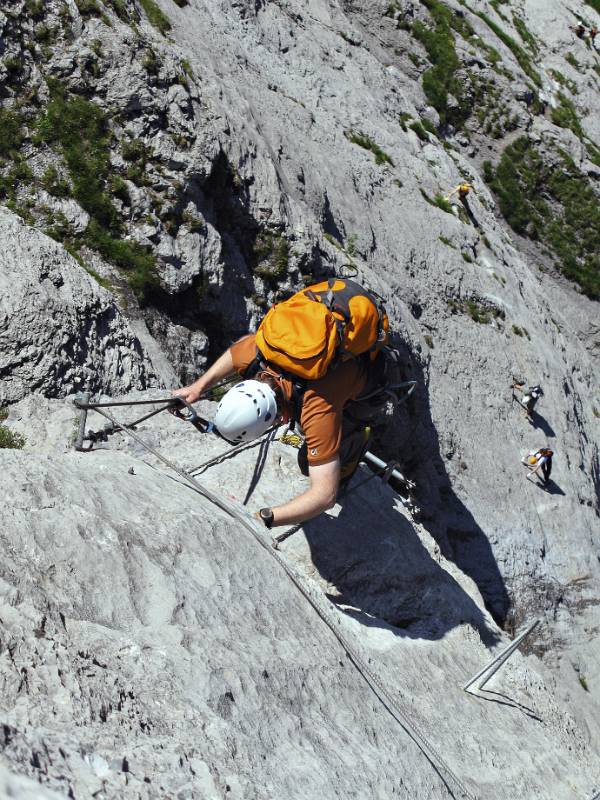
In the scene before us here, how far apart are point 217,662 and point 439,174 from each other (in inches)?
978

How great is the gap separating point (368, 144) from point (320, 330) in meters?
17.8

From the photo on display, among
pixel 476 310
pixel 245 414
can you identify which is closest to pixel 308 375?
pixel 245 414

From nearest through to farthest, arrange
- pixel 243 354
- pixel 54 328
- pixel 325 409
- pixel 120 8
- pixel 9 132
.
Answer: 1. pixel 325 409
2. pixel 243 354
3. pixel 54 328
4. pixel 9 132
5. pixel 120 8

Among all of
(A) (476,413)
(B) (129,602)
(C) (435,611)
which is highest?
(B) (129,602)

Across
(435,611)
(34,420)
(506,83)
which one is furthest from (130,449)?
(506,83)

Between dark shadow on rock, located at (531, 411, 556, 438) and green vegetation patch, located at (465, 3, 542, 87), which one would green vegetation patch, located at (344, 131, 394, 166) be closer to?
dark shadow on rock, located at (531, 411, 556, 438)

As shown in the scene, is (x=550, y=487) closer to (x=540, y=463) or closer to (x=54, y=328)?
(x=540, y=463)

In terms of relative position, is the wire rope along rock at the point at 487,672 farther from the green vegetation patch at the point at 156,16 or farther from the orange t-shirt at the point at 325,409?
the green vegetation patch at the point at 156,16

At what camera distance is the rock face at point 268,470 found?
16.7 feet

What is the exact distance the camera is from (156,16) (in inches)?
691

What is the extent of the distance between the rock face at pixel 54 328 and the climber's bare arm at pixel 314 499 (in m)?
3.67

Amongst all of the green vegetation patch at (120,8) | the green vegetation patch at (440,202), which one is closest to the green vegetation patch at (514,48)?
the green vegetation patch at (440,202)

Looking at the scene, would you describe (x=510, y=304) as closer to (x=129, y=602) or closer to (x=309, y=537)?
(x=309, y=537)

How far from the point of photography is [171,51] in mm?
14797
